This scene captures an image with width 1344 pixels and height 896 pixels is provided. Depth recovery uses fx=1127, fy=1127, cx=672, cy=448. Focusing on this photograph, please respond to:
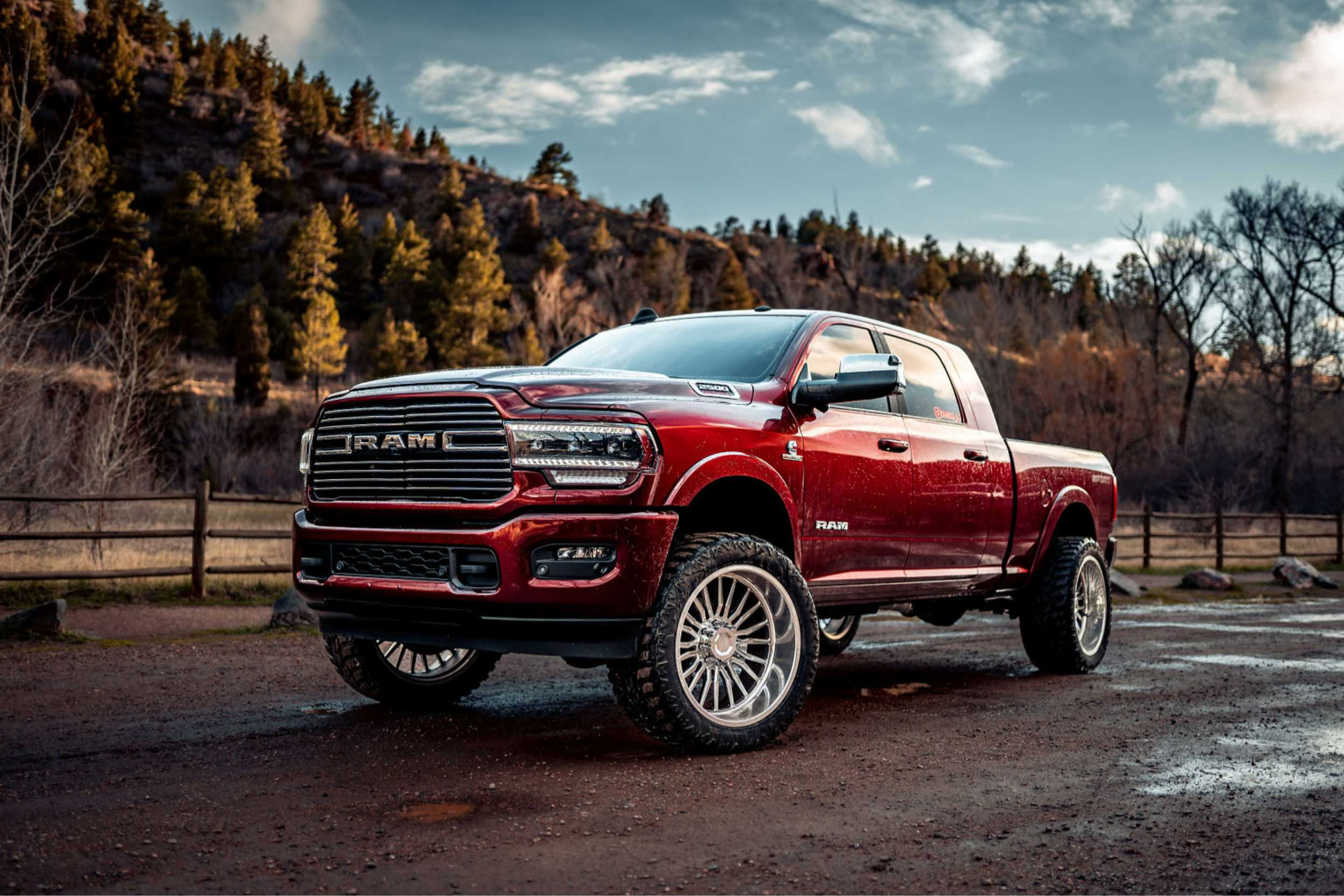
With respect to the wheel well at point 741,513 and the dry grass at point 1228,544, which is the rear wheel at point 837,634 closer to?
the wheel well at point 741,513

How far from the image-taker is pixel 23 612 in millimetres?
9547

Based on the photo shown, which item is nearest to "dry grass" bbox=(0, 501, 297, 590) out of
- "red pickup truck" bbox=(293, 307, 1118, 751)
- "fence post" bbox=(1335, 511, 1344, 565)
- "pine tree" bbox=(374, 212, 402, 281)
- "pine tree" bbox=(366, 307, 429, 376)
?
"red pickup truck" bbox=(293, 307, 1118, 751)

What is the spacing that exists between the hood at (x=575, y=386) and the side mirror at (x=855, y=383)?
0.35m

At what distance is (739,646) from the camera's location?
212 inches

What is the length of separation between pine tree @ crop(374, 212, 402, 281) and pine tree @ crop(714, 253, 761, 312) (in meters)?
26.4

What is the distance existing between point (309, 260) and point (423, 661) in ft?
264

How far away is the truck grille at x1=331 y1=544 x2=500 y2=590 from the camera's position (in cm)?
481

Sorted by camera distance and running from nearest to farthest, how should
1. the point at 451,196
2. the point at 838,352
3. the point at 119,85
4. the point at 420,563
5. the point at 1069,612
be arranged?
the point at 420,563 → the point at 838,352 → the point at 1069,612 → the point at 119,85 → the point at 451,196

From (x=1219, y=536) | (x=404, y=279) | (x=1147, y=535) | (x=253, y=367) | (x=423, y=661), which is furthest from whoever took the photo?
(x=404, y=279)

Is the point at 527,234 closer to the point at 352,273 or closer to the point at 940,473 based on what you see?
the point at 352,273

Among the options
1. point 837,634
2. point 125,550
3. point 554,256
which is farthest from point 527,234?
point 837,634

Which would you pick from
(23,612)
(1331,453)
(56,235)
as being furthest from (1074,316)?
(23,612)

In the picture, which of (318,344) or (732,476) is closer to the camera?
(732,476)

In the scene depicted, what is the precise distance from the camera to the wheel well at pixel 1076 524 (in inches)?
342
